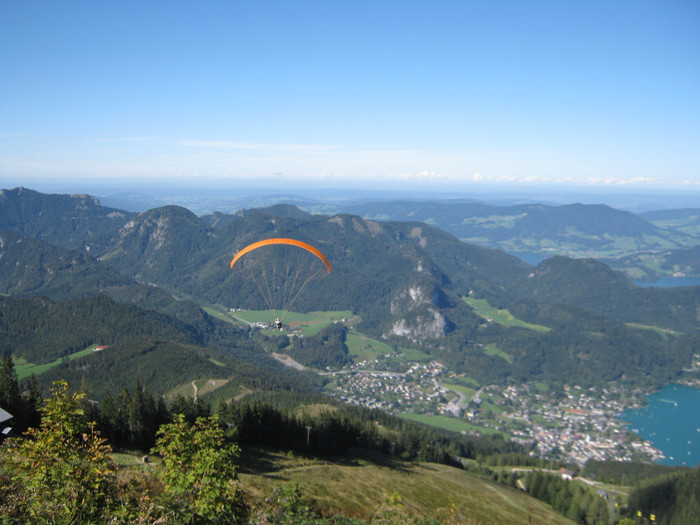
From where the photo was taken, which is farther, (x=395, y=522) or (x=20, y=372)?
(x=20, y=372)

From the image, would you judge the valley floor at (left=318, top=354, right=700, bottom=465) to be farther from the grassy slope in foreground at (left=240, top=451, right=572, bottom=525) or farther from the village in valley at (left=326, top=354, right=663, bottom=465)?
the grassy slope in foreground at (left=240, top=451, right=572, bottom=525)

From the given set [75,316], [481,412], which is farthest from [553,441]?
[75,316]

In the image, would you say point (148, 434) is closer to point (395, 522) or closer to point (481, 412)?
point (395, 522)

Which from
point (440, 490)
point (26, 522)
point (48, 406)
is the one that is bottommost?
point (440, 490)

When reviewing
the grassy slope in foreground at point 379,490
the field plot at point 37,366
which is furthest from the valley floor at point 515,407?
the field plot at point 37,366

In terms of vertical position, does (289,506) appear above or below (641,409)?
above

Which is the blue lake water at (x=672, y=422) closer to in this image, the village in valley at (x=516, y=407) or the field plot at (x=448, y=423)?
the village in valley at (x=516, y=407)

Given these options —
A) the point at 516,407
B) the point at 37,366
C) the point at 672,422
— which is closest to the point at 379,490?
the point at 516,407
